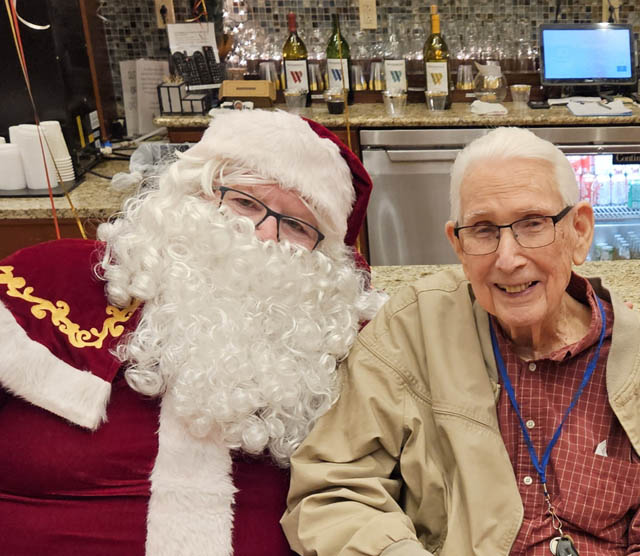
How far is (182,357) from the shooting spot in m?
1.43

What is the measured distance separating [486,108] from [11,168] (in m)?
2.28

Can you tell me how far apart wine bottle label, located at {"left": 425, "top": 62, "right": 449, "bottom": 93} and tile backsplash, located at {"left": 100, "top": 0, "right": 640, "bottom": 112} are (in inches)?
20.4

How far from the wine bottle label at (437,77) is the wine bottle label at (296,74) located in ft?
2.14

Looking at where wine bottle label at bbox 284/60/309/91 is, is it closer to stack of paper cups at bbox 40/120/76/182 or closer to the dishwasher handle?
the dishwasher handle

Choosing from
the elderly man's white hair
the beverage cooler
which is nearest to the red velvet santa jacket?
the elderly man's white hair

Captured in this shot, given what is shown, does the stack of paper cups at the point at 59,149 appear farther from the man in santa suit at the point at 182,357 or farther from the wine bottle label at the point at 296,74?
the man in santa suit at the point at 182,357

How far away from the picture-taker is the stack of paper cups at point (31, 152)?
3.18 meters

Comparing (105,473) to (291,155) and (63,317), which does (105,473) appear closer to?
(63,317)

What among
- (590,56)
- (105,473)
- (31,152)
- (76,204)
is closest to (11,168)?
(31,152)

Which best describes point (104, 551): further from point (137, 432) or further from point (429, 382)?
point (429, 382)

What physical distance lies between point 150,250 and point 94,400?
33 centimetres

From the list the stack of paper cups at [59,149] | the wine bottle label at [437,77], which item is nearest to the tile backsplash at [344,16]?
the wine bottle label at [437,77]

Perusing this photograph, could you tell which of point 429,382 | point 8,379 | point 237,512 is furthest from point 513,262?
point 8,379

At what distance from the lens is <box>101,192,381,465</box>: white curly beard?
1.41 m
